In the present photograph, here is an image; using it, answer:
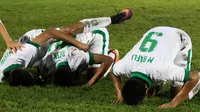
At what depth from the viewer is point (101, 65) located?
6.63m

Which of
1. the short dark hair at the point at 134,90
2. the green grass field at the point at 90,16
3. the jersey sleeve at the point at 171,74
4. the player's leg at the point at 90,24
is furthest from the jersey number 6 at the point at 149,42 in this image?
the player's leg at the point at 90,24

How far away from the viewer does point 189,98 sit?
555 centimetres

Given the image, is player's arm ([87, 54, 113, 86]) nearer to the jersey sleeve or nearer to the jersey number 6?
the jersey number 6

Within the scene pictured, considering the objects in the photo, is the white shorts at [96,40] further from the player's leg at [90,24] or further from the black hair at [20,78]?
the black hair at [20,78]

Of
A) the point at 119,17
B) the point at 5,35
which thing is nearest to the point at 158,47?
the point at 119,17

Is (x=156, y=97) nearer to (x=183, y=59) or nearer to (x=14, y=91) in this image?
(x=183, y=59)

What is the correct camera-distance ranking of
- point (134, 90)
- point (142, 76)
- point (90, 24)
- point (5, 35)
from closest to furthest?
point (134, 90), point (142, 76), point (5, 35), point (90, 24)

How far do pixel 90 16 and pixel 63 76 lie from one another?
727 cm

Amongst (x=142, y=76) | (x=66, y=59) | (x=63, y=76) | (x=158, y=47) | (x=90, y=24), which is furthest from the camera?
(x=90, y=24)

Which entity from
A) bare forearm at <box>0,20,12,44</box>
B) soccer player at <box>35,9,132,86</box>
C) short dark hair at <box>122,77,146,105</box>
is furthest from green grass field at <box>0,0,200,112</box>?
bare forearm at <box>0,20,12,44</box>

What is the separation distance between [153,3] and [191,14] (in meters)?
2.11

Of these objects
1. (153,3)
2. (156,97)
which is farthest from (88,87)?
(153,3)

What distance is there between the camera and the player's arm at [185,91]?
16.9ft

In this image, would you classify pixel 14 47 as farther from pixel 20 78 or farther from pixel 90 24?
pixel 90 24
